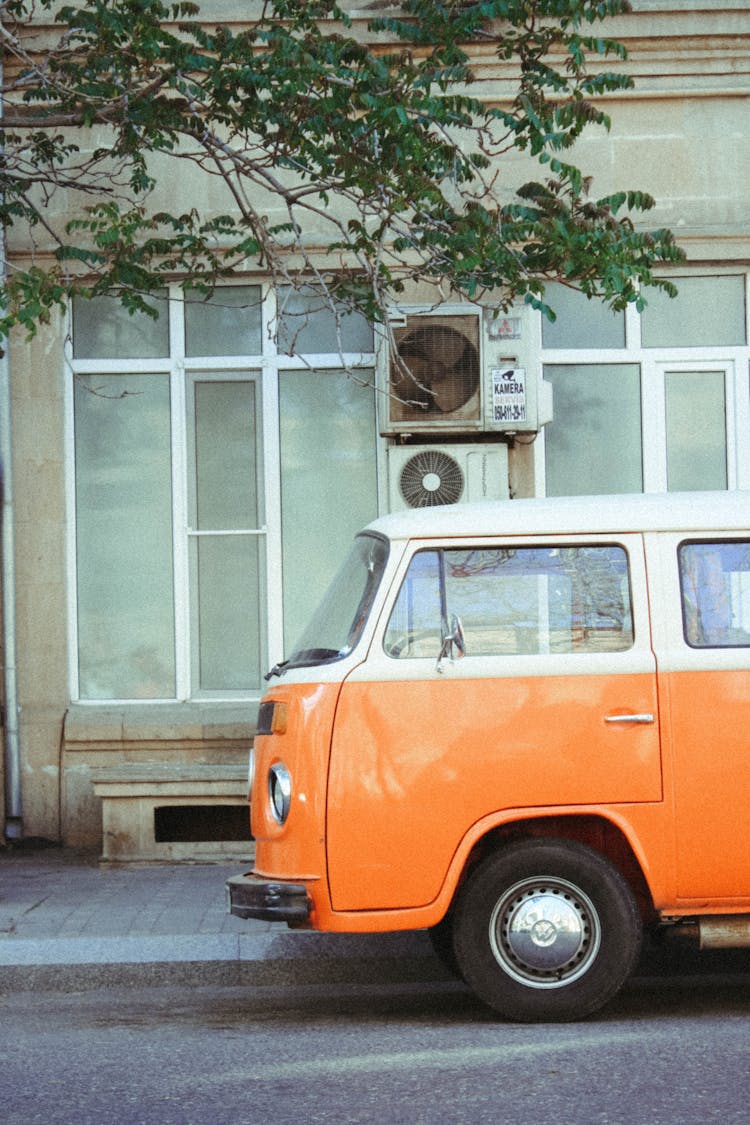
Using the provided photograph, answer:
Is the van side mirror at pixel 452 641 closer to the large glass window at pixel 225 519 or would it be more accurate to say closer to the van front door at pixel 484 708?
the van front door at pixel 484 708

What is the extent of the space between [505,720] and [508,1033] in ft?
3.88

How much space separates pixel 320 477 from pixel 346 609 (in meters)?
4.89

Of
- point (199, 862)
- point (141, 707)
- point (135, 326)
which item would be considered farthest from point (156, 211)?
point (199, 862)

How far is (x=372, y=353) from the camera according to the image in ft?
36.7

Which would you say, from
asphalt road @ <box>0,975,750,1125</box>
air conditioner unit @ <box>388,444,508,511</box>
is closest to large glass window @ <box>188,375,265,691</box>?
air conditioner unit @ <box>388,444,508,511</box>

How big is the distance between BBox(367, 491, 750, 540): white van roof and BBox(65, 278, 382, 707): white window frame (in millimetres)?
4837

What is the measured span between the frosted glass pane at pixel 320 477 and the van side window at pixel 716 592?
5.11 meters

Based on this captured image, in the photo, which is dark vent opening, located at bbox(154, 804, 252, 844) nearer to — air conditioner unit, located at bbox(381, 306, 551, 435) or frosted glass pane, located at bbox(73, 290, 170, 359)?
air conditioner unit, located at bbox(381, 306, 551, 435)

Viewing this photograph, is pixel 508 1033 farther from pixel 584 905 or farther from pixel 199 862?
pixel 199 862

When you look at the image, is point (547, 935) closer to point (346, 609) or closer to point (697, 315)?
point (346, 609)

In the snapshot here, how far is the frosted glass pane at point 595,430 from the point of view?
11.4 meters

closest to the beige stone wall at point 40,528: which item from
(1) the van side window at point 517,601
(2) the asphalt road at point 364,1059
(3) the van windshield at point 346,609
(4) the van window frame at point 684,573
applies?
(2) the asphalt road at point 364,1059

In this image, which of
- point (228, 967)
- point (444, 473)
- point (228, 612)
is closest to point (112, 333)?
point (228, 612)

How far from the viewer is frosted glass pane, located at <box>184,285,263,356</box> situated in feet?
37.1
